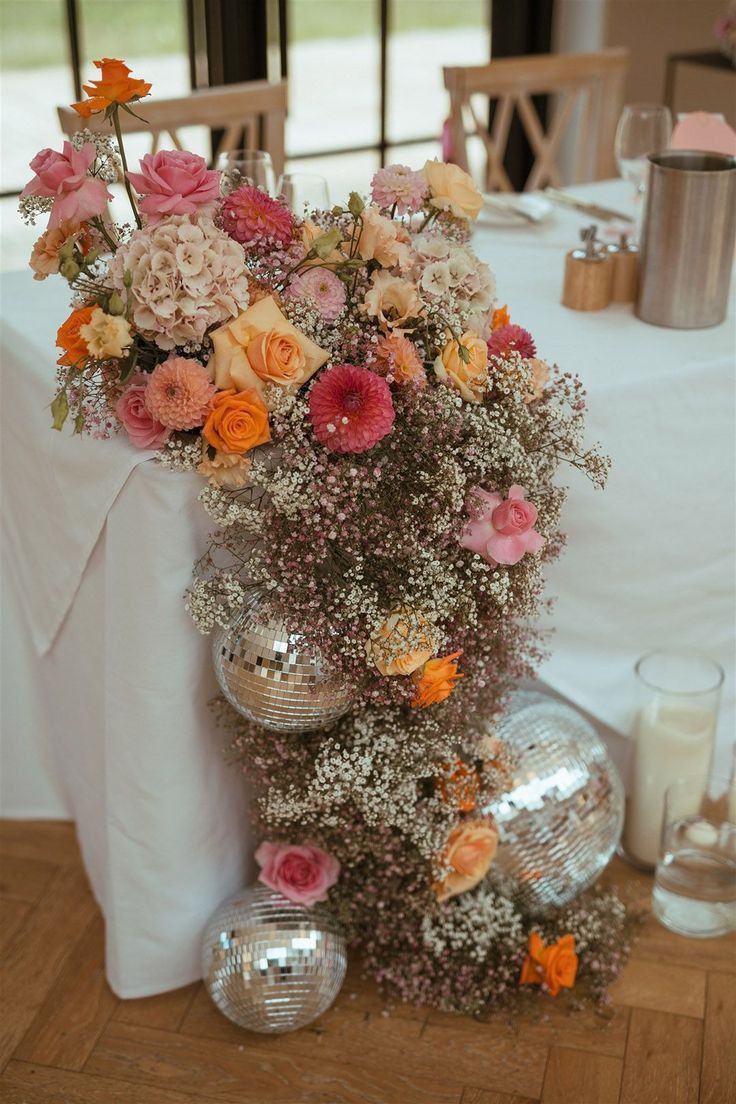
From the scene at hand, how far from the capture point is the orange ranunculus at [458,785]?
154cm

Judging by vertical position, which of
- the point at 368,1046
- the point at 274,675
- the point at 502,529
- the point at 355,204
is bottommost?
the point at 368,1046

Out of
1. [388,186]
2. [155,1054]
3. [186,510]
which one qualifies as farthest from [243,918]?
[388,186]

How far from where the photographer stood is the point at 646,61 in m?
3.83

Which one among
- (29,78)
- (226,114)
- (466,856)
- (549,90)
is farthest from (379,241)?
(29,78)

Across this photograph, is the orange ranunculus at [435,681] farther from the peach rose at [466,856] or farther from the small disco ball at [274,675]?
the peach rose at [466,856]

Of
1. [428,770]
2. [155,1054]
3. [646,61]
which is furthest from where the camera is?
[646,61]

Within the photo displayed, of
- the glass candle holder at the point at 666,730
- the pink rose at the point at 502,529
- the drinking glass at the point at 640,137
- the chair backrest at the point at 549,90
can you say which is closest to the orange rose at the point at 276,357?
the pink rose at the point at 502,529

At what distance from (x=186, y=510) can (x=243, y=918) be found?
556 mm

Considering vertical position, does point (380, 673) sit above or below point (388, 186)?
below

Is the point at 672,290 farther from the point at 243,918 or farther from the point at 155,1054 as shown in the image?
the point at 155,1054

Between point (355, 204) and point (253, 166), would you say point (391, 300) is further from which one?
point (253, 166)

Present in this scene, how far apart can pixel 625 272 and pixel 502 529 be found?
66cm

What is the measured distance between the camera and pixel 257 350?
49.4 inches

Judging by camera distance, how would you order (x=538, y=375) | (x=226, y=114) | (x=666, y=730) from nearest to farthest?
(x=538, y=375) < (x=666, y=730) < (x=226, y=114)
